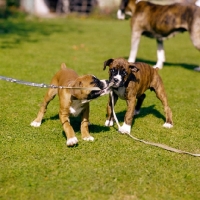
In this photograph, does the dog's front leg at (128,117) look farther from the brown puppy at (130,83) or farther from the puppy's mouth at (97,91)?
the puppy's mouth at (97,91)

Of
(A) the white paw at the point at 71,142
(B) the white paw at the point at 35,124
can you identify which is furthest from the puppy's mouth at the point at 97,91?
(B) the white paw at the point at 35,124

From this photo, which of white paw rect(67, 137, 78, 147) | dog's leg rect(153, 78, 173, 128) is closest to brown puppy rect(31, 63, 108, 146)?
white paw rect(67, 137, 78, 147)

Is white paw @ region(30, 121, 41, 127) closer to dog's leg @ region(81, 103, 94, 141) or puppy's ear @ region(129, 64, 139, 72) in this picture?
dog's leg @ region(81, 103, 94, 141)

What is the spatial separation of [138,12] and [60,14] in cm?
1484

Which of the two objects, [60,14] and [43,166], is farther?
[60,14]

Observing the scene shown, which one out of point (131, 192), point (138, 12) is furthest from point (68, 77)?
point (138, 12)

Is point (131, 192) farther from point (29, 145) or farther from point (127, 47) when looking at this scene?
point (127, 47)

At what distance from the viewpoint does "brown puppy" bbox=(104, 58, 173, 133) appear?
523 centimetres

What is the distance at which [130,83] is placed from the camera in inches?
216

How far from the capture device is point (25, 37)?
14461 mm

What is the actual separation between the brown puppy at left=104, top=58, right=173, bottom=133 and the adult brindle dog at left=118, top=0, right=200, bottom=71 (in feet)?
13.7

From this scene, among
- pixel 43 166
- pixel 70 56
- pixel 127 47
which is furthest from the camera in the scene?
pixel 127 47

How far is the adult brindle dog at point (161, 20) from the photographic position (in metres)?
9.73

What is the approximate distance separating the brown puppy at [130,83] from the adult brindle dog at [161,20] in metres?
4.16
